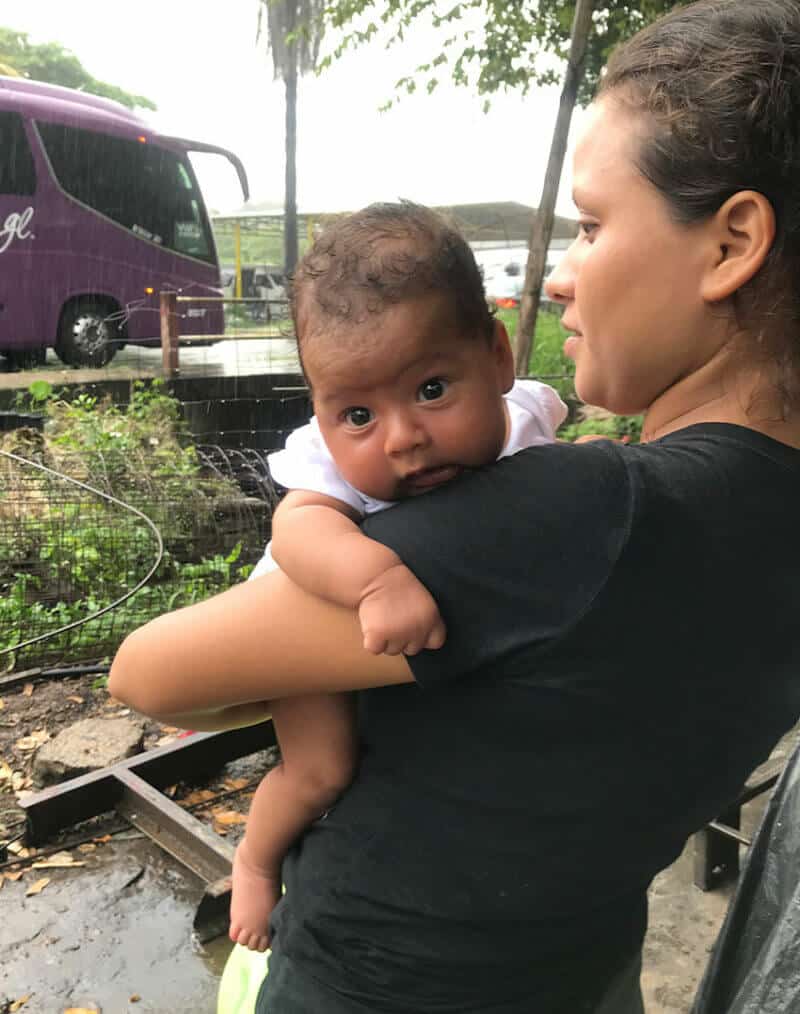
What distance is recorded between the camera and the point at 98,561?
17.0 ft

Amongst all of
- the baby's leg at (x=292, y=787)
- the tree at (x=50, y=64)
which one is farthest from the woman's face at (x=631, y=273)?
the tree at (x=50, y=64)

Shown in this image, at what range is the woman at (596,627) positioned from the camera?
863 mm

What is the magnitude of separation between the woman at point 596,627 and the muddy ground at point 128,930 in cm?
169

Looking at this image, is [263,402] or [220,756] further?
[263,402]

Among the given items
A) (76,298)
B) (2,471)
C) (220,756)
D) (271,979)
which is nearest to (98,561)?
(2,471)

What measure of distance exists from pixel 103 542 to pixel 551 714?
4726mm

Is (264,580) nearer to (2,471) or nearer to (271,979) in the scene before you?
(271,979)

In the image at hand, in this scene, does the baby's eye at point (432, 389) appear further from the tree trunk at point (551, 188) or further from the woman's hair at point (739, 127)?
the tree trunk at point (551, 188)

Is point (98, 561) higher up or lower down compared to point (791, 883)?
lower down

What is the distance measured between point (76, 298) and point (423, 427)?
1247 cm

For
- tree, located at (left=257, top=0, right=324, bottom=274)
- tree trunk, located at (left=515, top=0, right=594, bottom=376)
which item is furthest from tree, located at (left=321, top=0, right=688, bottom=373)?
tree, located at (left=257, top=0, right=324, bottom=274)

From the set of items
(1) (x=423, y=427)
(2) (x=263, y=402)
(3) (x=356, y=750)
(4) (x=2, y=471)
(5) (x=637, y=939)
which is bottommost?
(2) (x=263, y=402)

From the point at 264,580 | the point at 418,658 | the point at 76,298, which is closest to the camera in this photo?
the point at 418,658

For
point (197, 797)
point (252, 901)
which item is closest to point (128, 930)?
point (197, 797)
